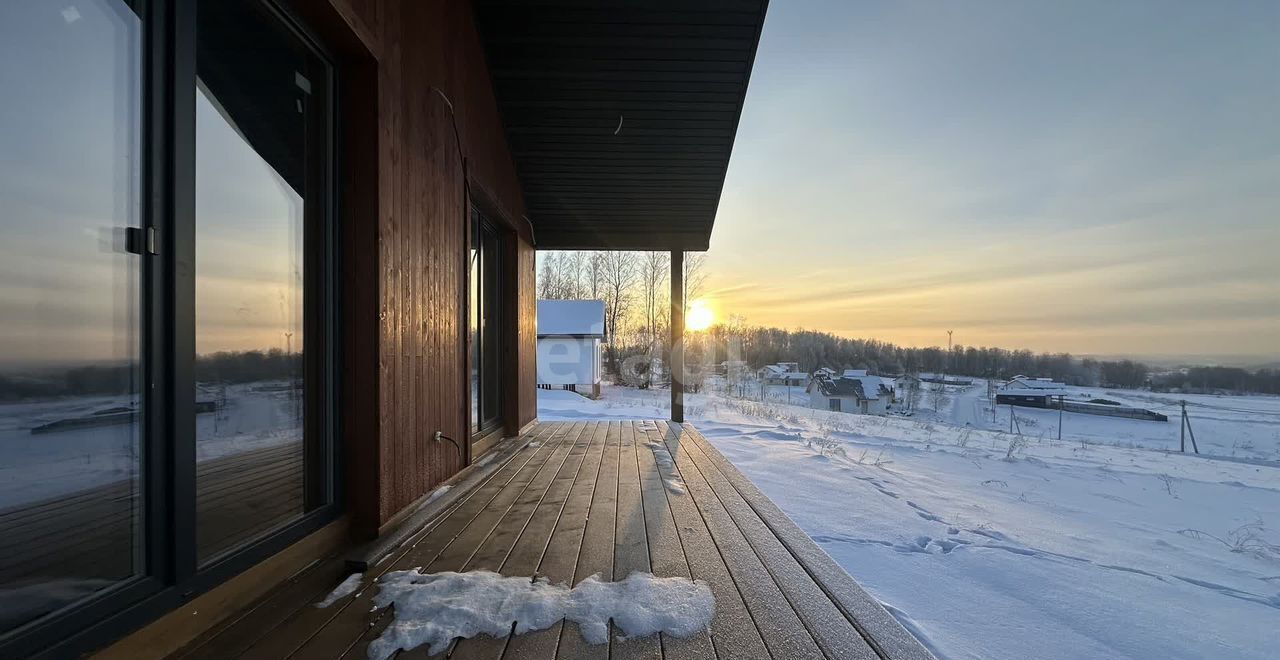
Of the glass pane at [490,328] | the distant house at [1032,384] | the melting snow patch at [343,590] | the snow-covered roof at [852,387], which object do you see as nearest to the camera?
the melting snow patch at [343,590]

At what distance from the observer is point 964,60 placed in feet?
22.8

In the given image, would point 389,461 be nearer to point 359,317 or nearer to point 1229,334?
point 359,317

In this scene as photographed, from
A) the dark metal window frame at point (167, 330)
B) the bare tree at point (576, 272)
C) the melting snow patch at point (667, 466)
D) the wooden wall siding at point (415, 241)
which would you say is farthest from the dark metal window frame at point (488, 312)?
the bare tree at point (576, 272)

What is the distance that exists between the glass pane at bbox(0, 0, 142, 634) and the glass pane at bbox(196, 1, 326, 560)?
0.66 feet

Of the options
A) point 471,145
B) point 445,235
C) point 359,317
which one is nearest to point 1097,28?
point 471,145

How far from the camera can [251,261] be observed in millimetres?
1538

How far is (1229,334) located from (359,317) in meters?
15.5

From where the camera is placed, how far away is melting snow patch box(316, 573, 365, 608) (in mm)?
1455

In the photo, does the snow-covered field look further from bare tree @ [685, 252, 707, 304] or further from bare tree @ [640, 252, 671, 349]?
bare tree @ [640, 252, 671, 349]

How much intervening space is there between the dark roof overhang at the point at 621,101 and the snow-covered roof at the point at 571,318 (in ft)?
33.6

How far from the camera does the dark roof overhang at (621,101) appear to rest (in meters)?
3.37

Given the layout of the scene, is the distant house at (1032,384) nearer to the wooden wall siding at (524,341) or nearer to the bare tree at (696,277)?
the bare tree at (696,277)

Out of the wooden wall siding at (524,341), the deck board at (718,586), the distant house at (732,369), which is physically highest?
the wooden wall siding at (524,341)

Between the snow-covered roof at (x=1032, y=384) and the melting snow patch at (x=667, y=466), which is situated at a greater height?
the melting snow patch at (x=667, y=466)
